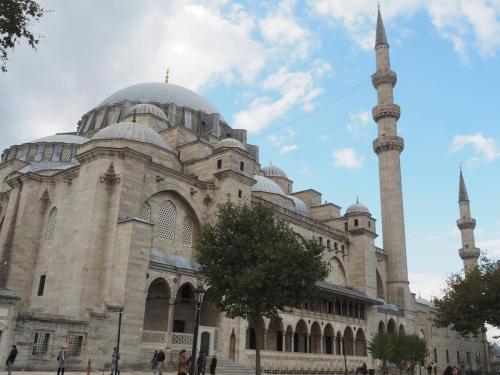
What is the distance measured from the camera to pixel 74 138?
1254 inches

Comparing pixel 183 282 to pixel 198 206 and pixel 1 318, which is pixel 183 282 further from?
pixel 1 318

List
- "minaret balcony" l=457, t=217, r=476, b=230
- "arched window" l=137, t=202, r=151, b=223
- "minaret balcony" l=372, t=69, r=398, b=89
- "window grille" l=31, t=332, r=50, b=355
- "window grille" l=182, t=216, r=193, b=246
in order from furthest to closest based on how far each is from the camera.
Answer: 1. "minaret balcony" l=457, t=217, r=476, b=230
2. "minaret balcony" l=372, t=69, r=398, b=89
3. "window grille" l=182, t=216, r=193, b=246
4. "arched window" l=137, t=202, r=151, b=223
5. "window grille" l=31, t=332, r=50, b=355

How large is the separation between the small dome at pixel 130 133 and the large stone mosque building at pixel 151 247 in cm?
8

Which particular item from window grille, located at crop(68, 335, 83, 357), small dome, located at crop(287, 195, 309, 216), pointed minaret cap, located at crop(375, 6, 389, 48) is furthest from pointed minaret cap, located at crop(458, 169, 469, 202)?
window grille, located at crop(68, 335, 83, 357)

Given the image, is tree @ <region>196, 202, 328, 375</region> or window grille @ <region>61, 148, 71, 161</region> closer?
tree @ <region>196, 202, 328, 375</region>

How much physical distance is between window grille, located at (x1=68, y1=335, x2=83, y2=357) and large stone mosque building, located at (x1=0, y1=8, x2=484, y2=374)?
0.12ft

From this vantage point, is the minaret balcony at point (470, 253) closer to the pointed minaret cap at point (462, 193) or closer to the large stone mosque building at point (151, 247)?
the pointed minaret cap at point (462, 193)

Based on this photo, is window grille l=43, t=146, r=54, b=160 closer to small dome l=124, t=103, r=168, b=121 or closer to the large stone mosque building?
the large stone mosque building

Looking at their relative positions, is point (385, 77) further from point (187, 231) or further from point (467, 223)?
point (187, 231)

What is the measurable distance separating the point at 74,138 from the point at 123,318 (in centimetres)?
1700

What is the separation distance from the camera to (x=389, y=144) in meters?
38.8

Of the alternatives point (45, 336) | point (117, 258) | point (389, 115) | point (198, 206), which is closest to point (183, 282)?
point (117, 258)

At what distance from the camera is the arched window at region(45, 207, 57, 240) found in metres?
24.2

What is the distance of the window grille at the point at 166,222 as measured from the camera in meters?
23.4
